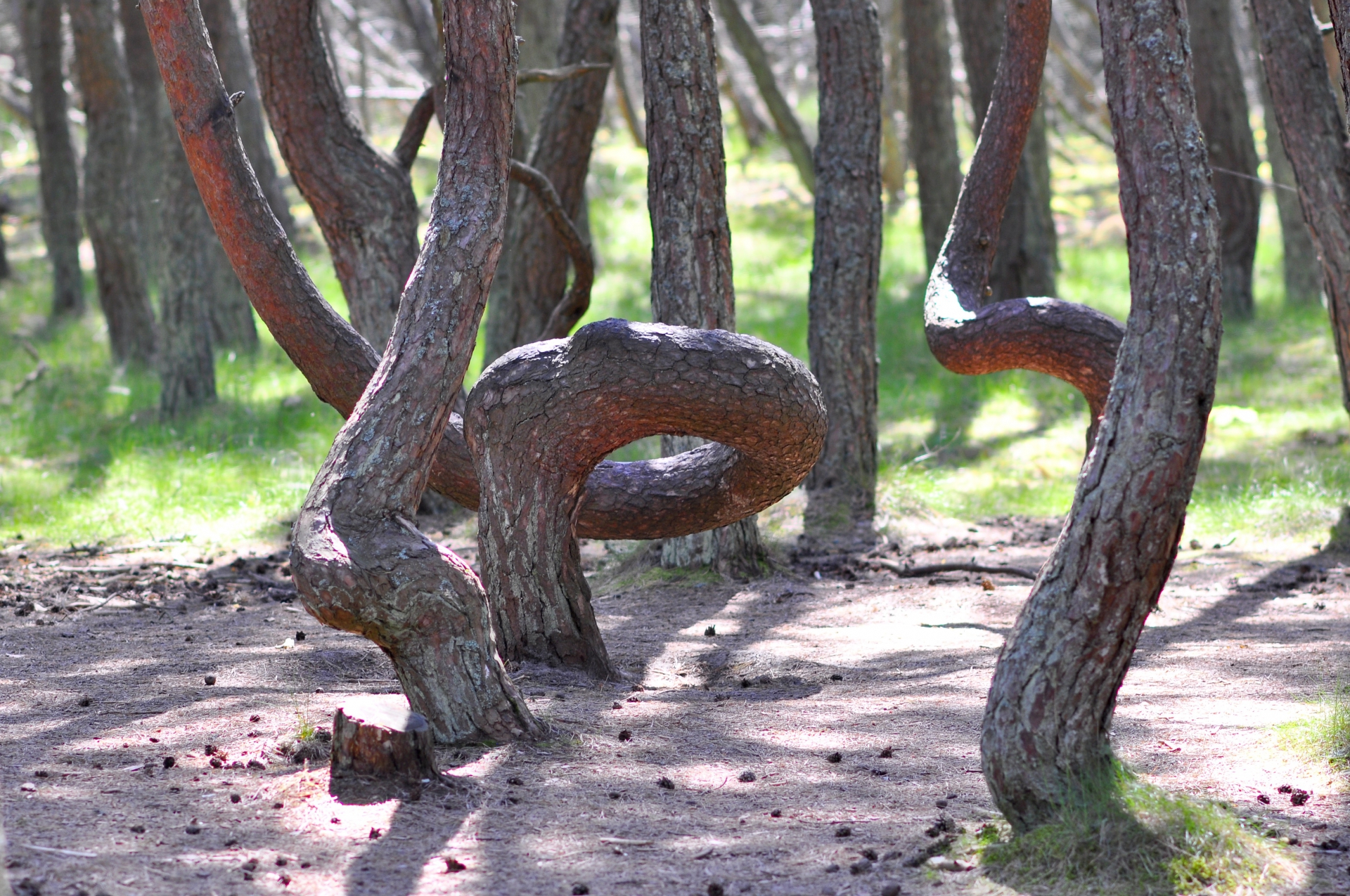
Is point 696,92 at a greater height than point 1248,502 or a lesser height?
greater

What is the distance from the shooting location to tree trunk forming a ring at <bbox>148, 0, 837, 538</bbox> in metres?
4.70

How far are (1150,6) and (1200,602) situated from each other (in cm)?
424

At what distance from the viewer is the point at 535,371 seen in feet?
15.3

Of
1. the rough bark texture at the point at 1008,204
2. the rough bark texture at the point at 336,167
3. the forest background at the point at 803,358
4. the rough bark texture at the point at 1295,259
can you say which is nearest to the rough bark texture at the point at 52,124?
the forest background at the point at 803,358

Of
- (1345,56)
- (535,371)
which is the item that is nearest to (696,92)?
(535,371)

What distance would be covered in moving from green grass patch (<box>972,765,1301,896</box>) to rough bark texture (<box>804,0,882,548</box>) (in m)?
→ 4.98

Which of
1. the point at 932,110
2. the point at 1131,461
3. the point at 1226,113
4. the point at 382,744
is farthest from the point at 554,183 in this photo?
the point at 1226,113

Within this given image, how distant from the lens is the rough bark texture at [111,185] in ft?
40.5

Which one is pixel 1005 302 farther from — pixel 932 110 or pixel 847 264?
pixel 932 110

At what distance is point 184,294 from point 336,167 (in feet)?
13.4

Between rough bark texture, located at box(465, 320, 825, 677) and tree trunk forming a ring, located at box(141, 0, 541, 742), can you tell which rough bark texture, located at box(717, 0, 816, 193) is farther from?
tree trunk forming a ring, located at box(141, 0, 541, 742)

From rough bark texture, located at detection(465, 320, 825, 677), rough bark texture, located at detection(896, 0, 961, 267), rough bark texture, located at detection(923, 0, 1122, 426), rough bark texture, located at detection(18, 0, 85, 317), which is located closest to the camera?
rough bark texture, located at detection(465, 320, 825, 677)

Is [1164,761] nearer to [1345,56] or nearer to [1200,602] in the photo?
[1345,56]

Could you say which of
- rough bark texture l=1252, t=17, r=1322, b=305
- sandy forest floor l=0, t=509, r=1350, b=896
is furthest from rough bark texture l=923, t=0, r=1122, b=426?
rough bark texture l=1252, t=17, r=1322, b=305
